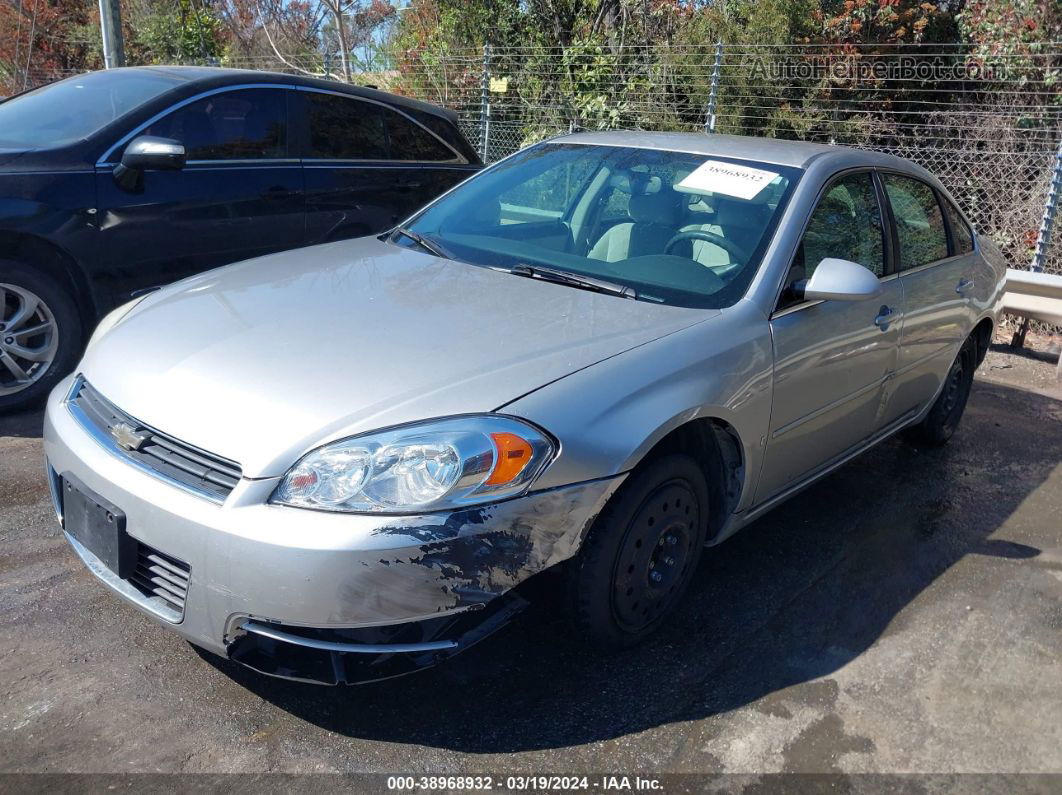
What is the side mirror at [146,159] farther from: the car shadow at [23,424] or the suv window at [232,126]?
the car shadow at [23,424]

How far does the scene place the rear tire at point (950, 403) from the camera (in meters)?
5.11

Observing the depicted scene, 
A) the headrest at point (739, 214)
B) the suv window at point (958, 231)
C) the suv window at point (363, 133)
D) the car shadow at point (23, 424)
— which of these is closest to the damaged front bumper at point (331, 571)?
the headrest at point (739, 214)

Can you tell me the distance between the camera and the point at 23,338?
463 cm

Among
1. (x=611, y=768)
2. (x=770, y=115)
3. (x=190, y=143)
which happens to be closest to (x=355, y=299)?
(x=611, y=768)

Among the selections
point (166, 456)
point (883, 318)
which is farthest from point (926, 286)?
point (166, 456)

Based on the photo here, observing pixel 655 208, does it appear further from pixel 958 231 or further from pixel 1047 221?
pixel 1047 221

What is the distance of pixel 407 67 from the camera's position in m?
13.4

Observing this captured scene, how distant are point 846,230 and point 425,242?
1.71 metres

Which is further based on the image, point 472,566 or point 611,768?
point 611,768

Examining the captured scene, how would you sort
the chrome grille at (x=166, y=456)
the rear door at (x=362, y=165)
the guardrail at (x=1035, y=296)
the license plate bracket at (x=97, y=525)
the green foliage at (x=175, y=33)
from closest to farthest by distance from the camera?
the chrome grille at (x=166, y=456)
the license plate bracket at (x=97, y=525)
the rear door at (x=362, y=165)
the guardrail at (x=1035, y=296)
the green foliage at (x=175, y=33)

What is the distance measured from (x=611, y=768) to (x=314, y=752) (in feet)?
2.62

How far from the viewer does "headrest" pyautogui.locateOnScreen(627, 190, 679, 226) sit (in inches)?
145

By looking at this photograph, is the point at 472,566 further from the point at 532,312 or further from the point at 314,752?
the point at 532,312

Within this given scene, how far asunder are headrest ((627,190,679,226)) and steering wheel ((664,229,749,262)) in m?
0.09
